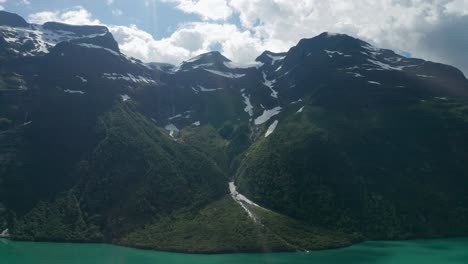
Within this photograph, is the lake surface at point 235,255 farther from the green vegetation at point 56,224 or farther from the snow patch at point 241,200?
the snow patch at point 241,200

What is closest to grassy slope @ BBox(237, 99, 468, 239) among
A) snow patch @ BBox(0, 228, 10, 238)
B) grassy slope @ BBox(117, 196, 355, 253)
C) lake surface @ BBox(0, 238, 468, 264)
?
grassy slope @ BBox(117, 196, 355, 253)

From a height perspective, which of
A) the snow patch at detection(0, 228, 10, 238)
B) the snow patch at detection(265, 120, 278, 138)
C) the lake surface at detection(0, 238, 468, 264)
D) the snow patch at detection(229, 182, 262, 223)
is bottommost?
the lake surface at detection(0, 238, 468, 264)

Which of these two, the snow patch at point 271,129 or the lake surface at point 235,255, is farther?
the snow patch at point 271,129

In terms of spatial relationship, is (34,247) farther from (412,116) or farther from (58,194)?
(412,116)

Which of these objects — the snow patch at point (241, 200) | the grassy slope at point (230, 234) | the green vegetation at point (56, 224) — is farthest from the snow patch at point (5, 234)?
the snow patch at point (241, 200)

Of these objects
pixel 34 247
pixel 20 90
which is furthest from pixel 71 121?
pixel 34 247

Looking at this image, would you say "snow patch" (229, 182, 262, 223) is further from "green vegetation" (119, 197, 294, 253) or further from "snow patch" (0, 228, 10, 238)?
"snow patch" (0, 228, 10, 238)

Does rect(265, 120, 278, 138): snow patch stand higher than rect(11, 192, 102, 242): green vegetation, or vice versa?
rect(265, 120, 278, 138): snow patch

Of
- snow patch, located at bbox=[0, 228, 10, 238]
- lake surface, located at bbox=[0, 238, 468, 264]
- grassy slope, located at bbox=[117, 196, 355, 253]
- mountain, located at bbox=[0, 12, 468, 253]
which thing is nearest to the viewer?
lake surface, located at bbox=[0, 238, 468, 264]
